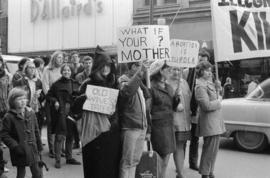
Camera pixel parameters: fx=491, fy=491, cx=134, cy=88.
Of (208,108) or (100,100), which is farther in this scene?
(208,108)

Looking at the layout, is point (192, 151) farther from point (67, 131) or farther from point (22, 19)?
point (22, 19)

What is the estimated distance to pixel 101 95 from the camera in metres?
5.31

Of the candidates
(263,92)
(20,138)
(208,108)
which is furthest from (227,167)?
(20,138)

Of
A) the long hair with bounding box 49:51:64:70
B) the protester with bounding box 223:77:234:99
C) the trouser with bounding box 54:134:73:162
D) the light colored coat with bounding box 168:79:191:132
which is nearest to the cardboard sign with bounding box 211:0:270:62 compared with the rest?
the light colored coat with bounding box 168:79:191:132

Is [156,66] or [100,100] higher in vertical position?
[156,66]

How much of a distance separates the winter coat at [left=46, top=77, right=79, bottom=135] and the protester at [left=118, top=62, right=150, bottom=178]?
2545 millimetres

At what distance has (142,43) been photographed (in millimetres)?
6172

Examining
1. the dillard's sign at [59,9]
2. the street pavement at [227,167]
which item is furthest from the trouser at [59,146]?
the dillard's sign at [59,9]

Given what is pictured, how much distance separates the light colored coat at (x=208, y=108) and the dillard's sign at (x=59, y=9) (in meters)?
17.7

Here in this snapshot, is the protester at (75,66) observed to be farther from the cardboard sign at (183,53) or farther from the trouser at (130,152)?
the trouser at (130,152)

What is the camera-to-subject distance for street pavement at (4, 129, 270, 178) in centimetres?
759

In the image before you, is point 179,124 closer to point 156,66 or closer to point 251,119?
point 156,66

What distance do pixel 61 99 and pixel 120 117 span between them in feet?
8.83

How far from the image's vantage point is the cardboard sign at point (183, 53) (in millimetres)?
7332
